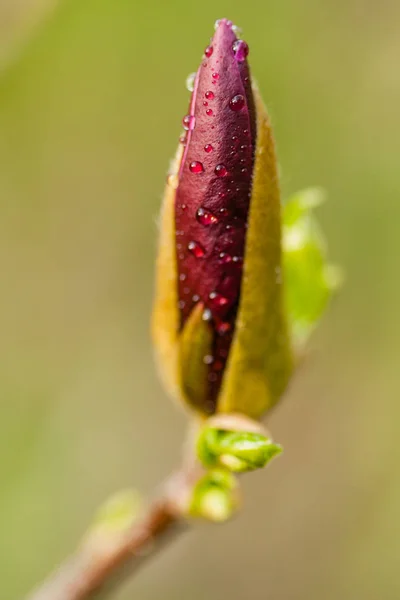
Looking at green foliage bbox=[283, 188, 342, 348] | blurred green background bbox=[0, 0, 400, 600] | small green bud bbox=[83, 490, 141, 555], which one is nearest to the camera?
green foliage bbox=[283, 188, 342, 348]

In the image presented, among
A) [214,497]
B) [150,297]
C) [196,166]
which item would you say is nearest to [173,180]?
[196,166]

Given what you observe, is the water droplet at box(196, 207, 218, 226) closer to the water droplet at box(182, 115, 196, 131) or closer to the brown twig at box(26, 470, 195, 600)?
the water droplet at box(182, 115, 196, 131)

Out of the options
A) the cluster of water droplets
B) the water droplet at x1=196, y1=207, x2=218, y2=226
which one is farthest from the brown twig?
the water droplet at x1=196, y1=207, x2=218, y2=226

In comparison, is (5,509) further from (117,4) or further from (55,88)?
(117,4)

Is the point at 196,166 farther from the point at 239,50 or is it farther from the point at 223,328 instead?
the point at 223,328

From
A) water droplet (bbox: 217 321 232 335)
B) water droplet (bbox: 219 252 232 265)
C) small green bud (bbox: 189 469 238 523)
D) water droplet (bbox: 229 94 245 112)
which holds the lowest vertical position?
small green bud (bbox: 189 469 238 523)

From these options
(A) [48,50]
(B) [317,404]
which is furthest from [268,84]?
(B) [317,404]

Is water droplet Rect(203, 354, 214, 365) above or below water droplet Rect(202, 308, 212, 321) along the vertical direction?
below

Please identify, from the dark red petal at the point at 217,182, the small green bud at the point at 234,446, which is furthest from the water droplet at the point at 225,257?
the small green bud at the point at 234,446
